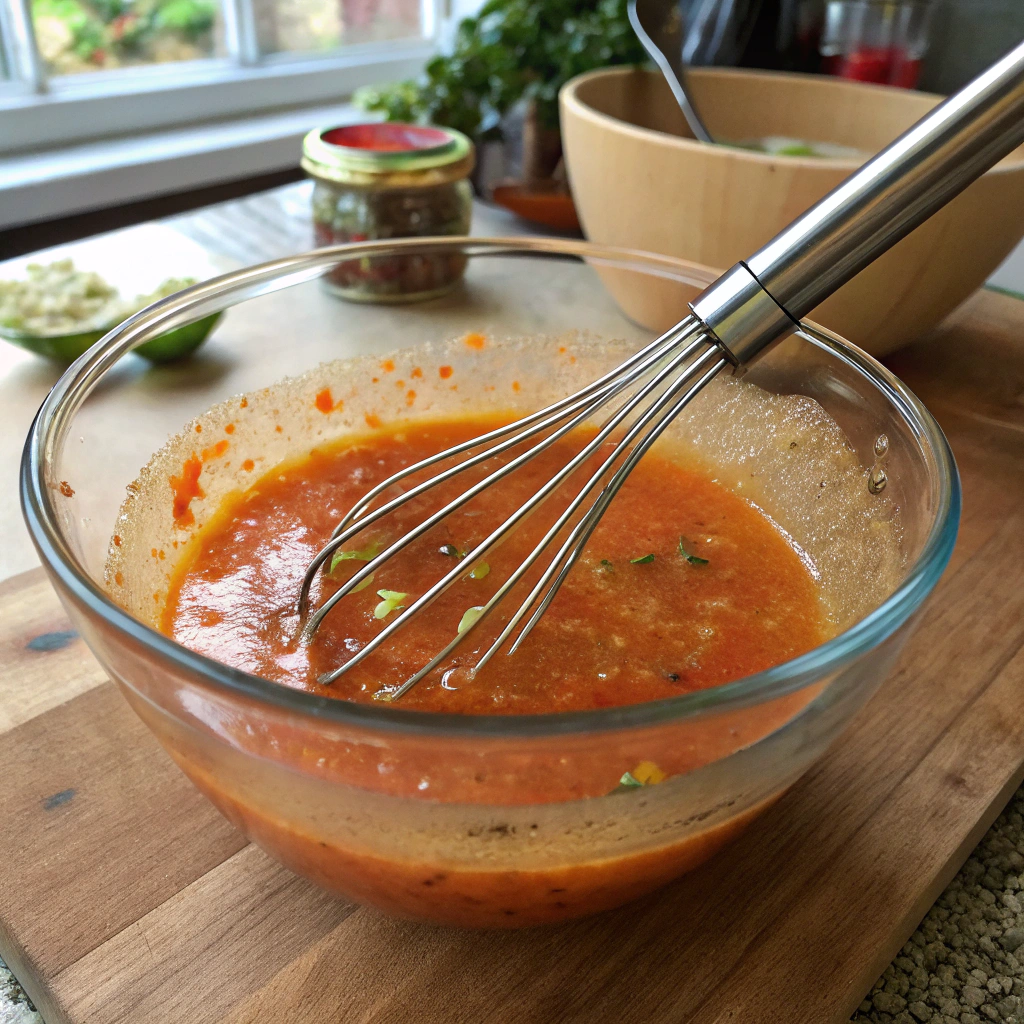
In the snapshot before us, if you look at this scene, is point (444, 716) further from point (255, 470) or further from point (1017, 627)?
point (1017, 627)

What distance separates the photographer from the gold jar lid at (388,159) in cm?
128

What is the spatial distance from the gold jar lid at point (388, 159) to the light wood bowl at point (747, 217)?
0.58 feet

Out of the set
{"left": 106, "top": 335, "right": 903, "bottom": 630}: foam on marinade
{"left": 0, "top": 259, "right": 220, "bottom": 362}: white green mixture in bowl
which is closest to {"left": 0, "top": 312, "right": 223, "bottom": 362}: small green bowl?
{"left": 0, "top": 259, "right": 220, "bottom": 362}: white green mixture in bowl

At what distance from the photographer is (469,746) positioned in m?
0.40

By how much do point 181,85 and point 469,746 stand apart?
2.07m

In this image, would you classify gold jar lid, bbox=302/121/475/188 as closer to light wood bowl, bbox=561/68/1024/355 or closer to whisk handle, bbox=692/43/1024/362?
light wood bowl, bbox=561/68/1024/355

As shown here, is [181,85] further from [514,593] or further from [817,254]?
[817,254]

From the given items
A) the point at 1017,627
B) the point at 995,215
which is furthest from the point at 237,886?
the point at 995,215

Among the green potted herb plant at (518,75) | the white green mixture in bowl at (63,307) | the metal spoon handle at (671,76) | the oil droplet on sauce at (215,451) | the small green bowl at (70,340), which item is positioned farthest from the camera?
the green potted herb plant at (518,75)

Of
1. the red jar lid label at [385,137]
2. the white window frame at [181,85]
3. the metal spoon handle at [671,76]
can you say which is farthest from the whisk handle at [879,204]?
the white window frame at [181,85]

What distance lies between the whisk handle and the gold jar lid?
32.8 inches

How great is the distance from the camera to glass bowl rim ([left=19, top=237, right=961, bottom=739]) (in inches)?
15.6

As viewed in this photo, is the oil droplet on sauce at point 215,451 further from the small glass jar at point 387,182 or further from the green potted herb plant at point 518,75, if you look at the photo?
the green potted herb plant at point 518,75

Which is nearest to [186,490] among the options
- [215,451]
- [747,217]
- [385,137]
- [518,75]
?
[215,451]
